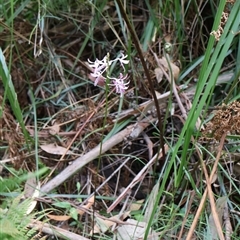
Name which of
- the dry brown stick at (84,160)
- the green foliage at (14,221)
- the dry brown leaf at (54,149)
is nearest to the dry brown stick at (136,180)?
the dry brown stick at (84,160)

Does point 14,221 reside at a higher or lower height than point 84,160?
higher

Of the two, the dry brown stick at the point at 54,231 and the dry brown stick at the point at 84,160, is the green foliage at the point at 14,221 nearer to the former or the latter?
the dry brown stick at the point at 54,231

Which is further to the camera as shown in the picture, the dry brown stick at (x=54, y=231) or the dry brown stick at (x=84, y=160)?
the dry brown stick at (x=84, y=160)

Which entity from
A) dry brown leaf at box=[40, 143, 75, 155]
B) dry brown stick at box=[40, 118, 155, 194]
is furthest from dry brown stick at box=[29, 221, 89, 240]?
dry brown leaf at box=[40, 143, 75, 155]

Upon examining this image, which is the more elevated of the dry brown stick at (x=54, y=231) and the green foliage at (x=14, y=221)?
the green foliage at (x=14, y=221)

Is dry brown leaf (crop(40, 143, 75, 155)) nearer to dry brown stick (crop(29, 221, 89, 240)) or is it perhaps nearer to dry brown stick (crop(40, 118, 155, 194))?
dry brown stick (crop(40, 118, 155, 194))

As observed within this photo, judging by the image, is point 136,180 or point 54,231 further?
point 136,180

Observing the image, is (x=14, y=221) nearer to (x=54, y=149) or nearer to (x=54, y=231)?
(x=54, y=231)

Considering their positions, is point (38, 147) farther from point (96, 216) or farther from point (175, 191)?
point (175, 191)

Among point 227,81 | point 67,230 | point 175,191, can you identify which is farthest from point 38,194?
point 227,81

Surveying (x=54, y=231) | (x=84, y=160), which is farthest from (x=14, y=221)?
(x=84, y=160)
